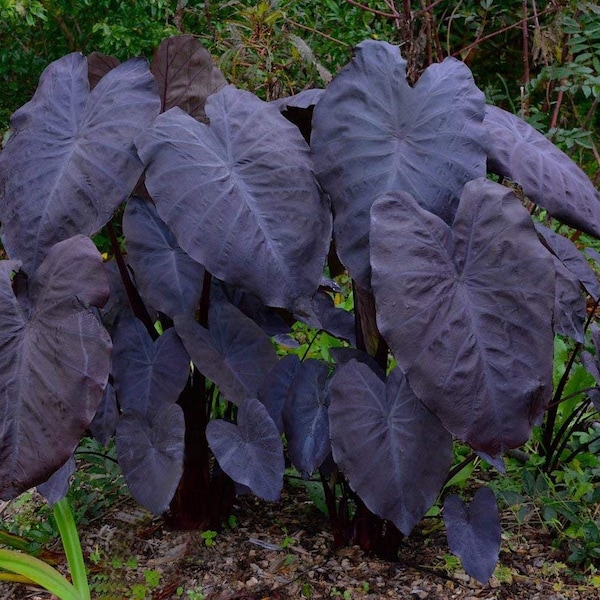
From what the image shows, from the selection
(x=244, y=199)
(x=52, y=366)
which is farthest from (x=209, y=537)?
(x=244, y=199)

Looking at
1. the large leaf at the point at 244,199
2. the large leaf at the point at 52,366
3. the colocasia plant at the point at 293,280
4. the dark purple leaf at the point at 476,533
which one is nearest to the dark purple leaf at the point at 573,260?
the colocasia plant at the point at 293,280

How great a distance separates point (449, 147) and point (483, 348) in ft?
1.35

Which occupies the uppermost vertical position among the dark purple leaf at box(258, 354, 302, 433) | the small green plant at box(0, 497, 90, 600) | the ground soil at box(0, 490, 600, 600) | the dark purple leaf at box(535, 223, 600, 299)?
the dark purple leaf at box(535, 223, 600, 299)

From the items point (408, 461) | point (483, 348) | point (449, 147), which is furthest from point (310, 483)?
point (449, 147)

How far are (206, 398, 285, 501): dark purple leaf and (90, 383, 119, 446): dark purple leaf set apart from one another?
25 cm

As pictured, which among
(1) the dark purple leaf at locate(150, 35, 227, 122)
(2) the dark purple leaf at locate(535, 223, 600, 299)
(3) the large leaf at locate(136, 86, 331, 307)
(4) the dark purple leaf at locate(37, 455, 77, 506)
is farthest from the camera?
(2) the dark purple leaf at locate(535, 223, 600, 299)

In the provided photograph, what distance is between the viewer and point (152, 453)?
1.52m

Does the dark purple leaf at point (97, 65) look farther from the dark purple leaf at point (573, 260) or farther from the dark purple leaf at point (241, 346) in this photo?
the dark purple leaf at point (573, 260)

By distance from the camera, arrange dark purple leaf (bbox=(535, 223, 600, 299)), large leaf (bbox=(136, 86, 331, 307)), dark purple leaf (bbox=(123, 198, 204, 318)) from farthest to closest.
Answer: dark purple leaf (bbox=(535, 223, 600, 299)) < dark purple leaf (bbox=(123, 198, 204, 318)) < large leaf (bbox=(136, 86, 331, 307))

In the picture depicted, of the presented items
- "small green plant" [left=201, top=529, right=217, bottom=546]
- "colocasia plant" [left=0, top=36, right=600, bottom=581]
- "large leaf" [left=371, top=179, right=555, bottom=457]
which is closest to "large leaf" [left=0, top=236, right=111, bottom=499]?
"colocasia plant" [left=0, top=36, right=600, bottom=581]

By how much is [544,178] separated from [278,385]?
2.30 feet

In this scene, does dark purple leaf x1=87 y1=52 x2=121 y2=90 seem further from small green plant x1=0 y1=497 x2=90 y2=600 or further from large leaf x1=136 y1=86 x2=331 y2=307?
small green plant x1=0 y1=497 x2=90 y2=600

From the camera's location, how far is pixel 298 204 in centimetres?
144

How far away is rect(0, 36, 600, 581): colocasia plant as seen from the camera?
129cm
